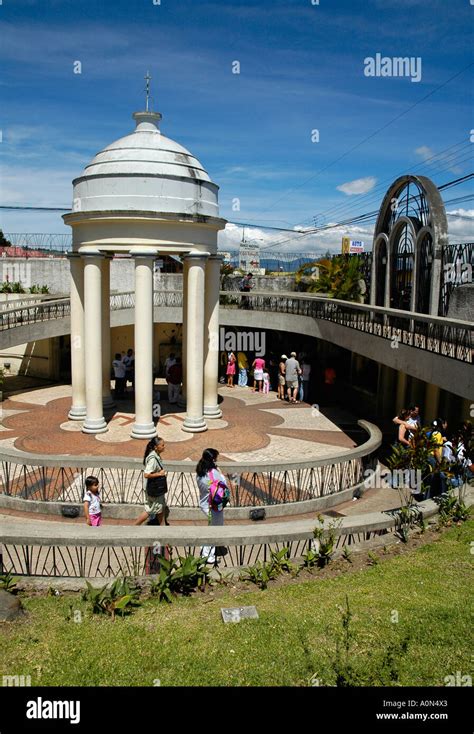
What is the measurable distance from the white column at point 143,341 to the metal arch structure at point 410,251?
1002 centimetres

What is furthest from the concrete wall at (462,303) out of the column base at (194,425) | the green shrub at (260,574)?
the green shrub at (260,574)

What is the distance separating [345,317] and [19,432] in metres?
12.7

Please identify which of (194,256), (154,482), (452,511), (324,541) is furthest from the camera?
(194,256)

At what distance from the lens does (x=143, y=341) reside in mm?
19328

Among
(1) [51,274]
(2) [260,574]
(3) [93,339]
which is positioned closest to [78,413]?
(3) [93,339]

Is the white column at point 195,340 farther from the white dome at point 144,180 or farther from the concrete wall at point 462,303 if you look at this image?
the concrete wall at point 462,303

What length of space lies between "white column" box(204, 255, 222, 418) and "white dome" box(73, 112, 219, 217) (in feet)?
10.1

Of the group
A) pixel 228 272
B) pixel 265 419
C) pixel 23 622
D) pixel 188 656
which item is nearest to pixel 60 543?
pixel 23 622

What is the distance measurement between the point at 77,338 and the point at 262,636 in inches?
627

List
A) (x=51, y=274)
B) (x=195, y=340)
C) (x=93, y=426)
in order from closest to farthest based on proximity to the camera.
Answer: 1. (x=93, y=426)
2. (x=195, y=340)
3. (x=51, y=274)

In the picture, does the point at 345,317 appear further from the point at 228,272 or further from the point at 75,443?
the point at 228,272

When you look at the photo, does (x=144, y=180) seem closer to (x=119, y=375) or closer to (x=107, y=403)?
(x=107, y=403)
